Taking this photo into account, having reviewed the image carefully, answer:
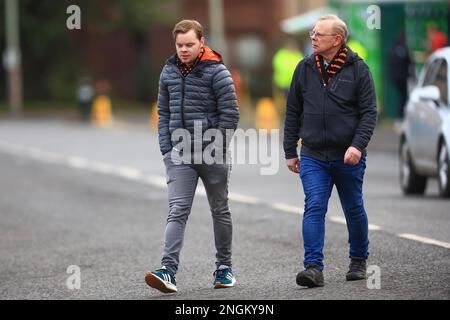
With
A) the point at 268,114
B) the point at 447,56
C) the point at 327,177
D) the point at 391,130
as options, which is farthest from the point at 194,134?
the point at 268,114

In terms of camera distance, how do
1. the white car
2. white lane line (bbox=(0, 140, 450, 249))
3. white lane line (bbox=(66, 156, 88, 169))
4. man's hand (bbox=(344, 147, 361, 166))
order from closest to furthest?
man's hand (bbox=(344, 147, 361, 166)) → white lane line (bbox=(0, 140, 450, 249)) → the white car → white lane line (bbox=(66, 156, 88, 169))

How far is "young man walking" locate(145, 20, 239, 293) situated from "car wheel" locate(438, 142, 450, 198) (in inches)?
259

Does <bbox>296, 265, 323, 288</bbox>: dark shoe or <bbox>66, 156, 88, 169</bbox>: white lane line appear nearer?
<bbox>296, 265, 323, 288</bbox>: dark shoe

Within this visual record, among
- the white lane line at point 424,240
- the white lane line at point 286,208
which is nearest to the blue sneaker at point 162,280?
the white lane line at point 424,240

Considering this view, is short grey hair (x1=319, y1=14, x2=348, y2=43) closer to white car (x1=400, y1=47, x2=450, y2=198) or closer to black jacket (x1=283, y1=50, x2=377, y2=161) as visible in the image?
black jacket (x1=283, y1=50, x2=377, y2=161)

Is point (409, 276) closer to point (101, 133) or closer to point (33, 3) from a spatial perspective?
point (101, 133)

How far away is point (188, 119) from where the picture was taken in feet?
28.2

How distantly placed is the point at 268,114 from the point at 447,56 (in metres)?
18.2

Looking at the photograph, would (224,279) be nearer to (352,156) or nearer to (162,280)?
(162,280)

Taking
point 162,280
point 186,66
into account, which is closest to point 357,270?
point 162,280

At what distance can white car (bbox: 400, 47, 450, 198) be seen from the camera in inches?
593

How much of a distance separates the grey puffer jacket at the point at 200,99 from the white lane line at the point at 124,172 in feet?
9.02

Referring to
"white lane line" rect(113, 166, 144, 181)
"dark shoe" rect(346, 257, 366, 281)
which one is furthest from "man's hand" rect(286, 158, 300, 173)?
"white lane line" rect(113, 166, 144, 181)

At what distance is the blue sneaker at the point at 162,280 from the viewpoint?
27.8ft
